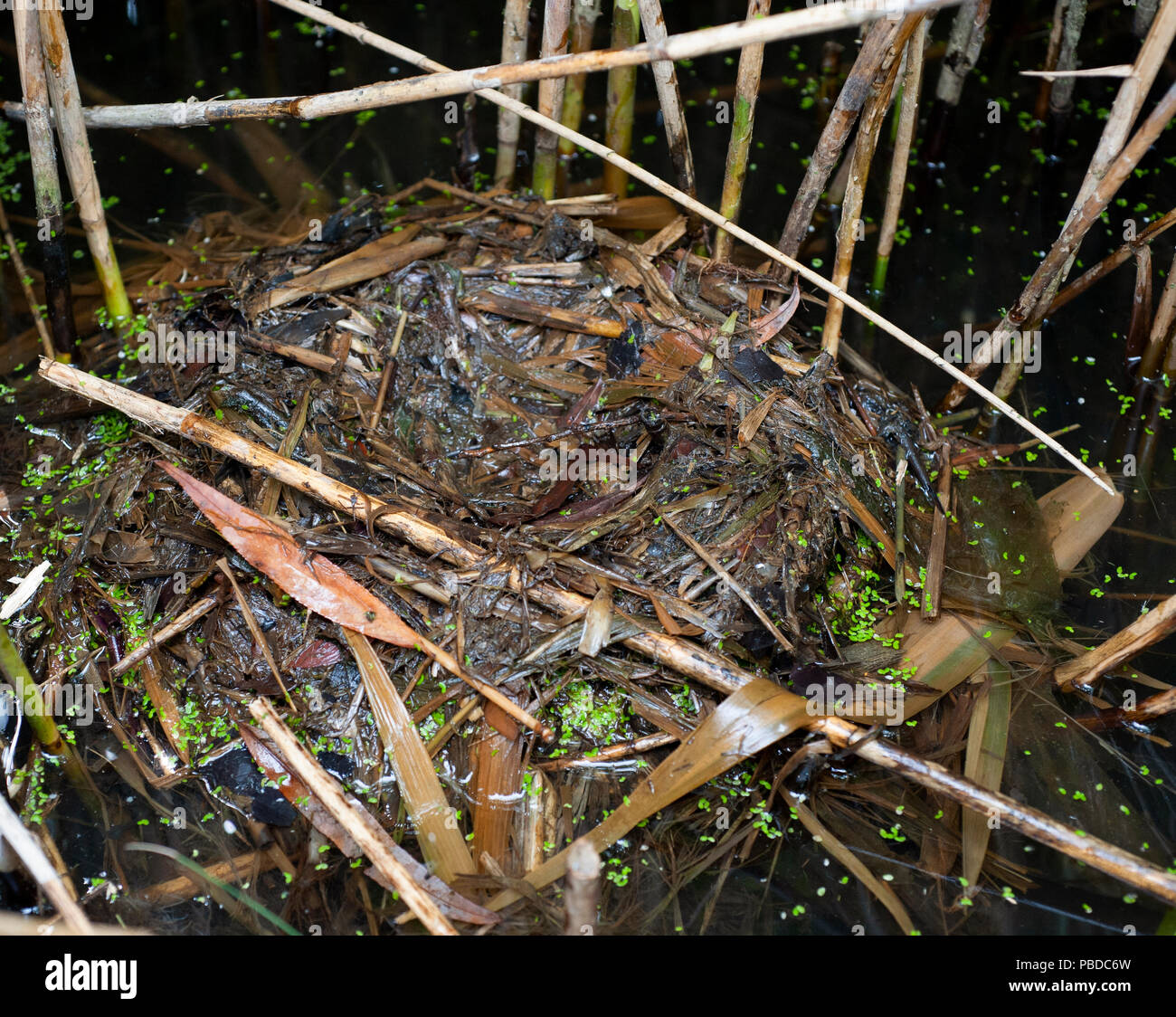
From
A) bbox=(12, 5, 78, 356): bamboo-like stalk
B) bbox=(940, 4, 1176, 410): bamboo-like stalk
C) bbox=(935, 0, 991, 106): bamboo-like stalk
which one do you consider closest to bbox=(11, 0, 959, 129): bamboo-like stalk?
bbox=(12, 5, 78, 356): bamboo-like stalk

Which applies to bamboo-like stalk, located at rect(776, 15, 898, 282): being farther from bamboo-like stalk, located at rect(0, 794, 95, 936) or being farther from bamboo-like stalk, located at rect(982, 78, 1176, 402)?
bamboo-like stalk, located at rect(0, 794, 95, 936)

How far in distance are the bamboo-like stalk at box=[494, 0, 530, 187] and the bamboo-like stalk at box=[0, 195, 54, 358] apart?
7.33 feet

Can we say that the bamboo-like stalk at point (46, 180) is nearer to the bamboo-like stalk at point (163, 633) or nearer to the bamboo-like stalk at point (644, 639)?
the bamboo-like stalk at point (644, 639)

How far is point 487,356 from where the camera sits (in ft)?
13.7

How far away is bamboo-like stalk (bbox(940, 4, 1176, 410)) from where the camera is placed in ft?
9.14

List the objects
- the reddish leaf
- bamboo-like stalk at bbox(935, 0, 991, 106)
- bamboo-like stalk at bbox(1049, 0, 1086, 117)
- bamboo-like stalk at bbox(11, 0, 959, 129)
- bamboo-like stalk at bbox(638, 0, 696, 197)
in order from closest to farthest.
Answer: bamboo-like stalk at bbox(11, 0, 959, 129) < the reddish leaf < bamboo-like stalk at bbox(638, 0, 696, 197) < bamboo-like stalk at bbox(935, 0, 991, 106) < bamboo-like stalk at bbox(1049, 0, 1086, 117)

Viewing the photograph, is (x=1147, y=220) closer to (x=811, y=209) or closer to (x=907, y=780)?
(x=811, y=209)

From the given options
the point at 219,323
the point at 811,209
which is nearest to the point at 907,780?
the point at 811,209

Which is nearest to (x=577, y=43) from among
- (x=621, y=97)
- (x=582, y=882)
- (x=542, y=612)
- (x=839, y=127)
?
(x=621, y=97)

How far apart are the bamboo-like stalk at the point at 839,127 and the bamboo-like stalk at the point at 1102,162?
78cm

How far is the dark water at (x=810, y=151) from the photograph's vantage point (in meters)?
4.31

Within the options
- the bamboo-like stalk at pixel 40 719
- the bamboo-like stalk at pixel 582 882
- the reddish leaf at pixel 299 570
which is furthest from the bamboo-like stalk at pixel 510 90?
the bamboo-like stalk at pixel 582 882
